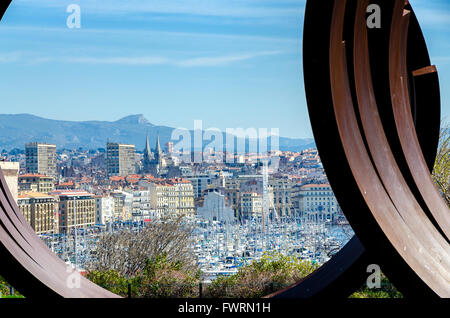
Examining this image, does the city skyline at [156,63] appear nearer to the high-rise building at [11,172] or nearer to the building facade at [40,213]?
the building facade at [40,213]

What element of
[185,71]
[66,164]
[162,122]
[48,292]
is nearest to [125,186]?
[66,164]

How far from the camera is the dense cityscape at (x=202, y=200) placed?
1102 inches

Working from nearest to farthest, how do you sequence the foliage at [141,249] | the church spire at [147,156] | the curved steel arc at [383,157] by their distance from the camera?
1. the curved steel arc at [383,157]
2. the foliage at [141,249]
3. the church spire at [147,156]

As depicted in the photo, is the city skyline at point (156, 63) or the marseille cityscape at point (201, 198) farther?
the city skyline at point (156, 63)

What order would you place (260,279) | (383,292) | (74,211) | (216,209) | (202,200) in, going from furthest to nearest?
(202,200) → (216,209) → (74,211) → (260,279) → (383,292)

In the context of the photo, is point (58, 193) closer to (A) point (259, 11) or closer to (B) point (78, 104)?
(B) point (78, 104)

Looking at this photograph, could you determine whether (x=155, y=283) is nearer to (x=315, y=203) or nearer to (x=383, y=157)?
(x=383, y=157)

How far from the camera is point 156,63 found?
51.7 meters

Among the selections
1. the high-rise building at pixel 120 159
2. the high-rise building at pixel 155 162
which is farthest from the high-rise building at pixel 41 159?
the high-rise building at pixel 155 162

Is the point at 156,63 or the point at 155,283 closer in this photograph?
the point at 155,283

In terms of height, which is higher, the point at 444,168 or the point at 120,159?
the point at 120,159

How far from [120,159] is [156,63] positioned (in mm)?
14470

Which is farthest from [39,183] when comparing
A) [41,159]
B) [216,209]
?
[216,209]

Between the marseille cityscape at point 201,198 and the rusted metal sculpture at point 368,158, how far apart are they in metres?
18.6
